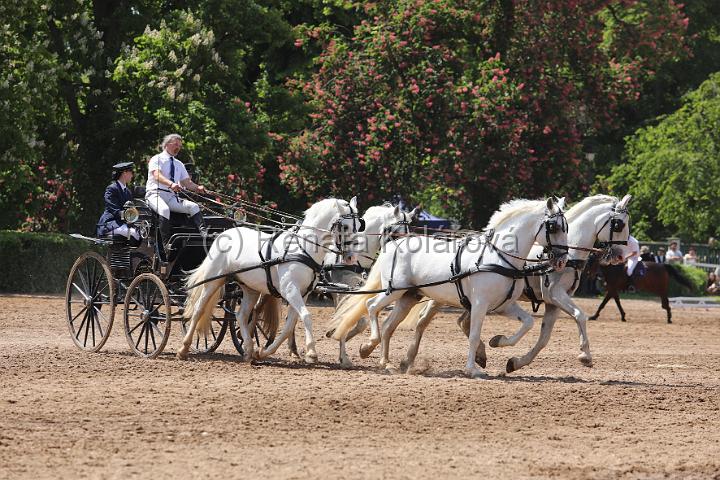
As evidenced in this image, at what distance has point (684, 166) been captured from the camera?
131ft

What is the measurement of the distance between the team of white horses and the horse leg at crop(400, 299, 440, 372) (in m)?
0.01

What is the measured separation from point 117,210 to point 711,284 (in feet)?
85.2

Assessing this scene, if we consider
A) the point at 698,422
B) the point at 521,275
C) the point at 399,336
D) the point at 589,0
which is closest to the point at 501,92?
the point at 589,0

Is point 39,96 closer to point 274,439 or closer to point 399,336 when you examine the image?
point 399,336

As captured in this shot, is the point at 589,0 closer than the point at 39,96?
No

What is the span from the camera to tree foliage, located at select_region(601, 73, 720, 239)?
39656 mm

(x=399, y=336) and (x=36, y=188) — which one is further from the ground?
(x=36, y=188)

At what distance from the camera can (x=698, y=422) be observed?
1034cm

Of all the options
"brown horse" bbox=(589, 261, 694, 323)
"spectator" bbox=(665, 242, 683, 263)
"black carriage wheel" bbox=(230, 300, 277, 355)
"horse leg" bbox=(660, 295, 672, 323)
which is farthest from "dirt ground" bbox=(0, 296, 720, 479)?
"spectator" bbox=(665, 242, 683, 263)

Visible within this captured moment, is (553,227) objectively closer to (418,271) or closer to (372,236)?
(418,271)

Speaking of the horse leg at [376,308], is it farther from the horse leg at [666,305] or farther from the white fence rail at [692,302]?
the white fence rail at [692,302]

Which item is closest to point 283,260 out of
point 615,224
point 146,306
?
point 146,306

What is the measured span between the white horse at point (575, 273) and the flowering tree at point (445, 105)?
11.9 m

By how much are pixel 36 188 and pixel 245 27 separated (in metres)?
5.53
